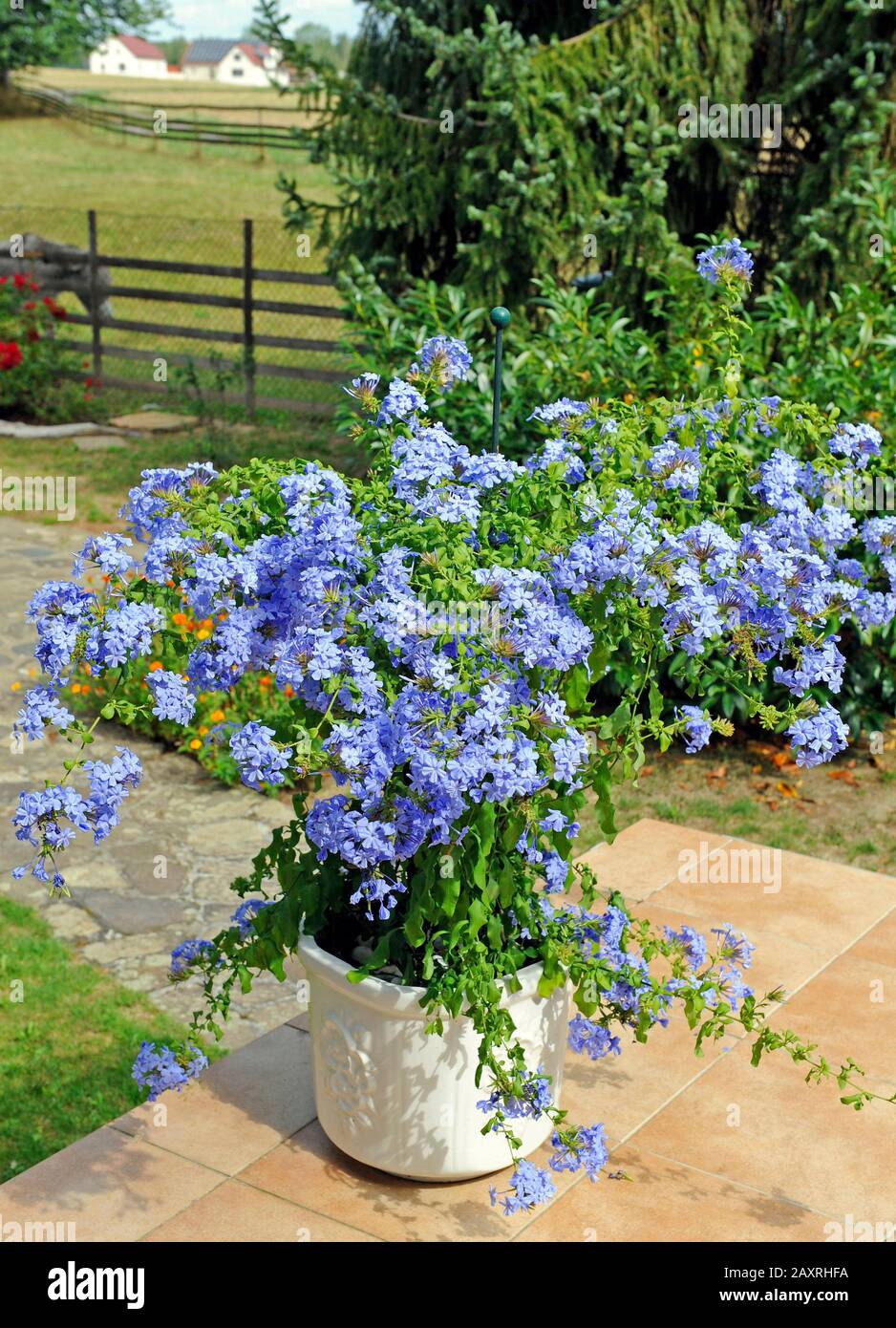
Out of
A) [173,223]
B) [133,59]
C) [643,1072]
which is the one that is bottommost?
[643,1072]

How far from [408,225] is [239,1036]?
20.1ft

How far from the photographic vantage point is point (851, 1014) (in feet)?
12.8

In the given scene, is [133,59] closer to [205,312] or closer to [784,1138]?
[205,312]

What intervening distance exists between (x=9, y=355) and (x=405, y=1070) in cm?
1098

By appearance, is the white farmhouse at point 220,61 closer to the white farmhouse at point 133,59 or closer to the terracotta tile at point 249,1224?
the white farmhouse at point 133,59

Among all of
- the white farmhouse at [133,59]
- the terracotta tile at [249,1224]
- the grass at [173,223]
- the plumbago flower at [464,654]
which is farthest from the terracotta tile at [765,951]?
the white farmhouse at [133,59]

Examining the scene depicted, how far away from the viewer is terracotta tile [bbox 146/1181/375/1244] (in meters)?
2.94

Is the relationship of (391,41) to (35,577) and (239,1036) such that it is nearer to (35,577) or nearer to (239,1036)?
(35,577)

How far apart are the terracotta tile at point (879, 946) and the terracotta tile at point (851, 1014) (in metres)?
0.03

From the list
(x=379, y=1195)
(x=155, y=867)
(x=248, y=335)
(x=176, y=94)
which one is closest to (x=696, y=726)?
(x=379, y=1195)

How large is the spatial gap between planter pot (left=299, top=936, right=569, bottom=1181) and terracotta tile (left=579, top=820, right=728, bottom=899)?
Result: 155 centimetres

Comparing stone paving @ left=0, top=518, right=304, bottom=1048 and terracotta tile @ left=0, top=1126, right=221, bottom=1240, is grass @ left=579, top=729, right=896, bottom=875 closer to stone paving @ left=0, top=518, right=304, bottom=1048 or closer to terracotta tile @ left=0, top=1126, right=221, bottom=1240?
stone paving @ left=0, top=518, right=304, bottom=1048

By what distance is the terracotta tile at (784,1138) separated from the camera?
315 cm

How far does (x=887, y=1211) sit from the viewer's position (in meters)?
3.08
